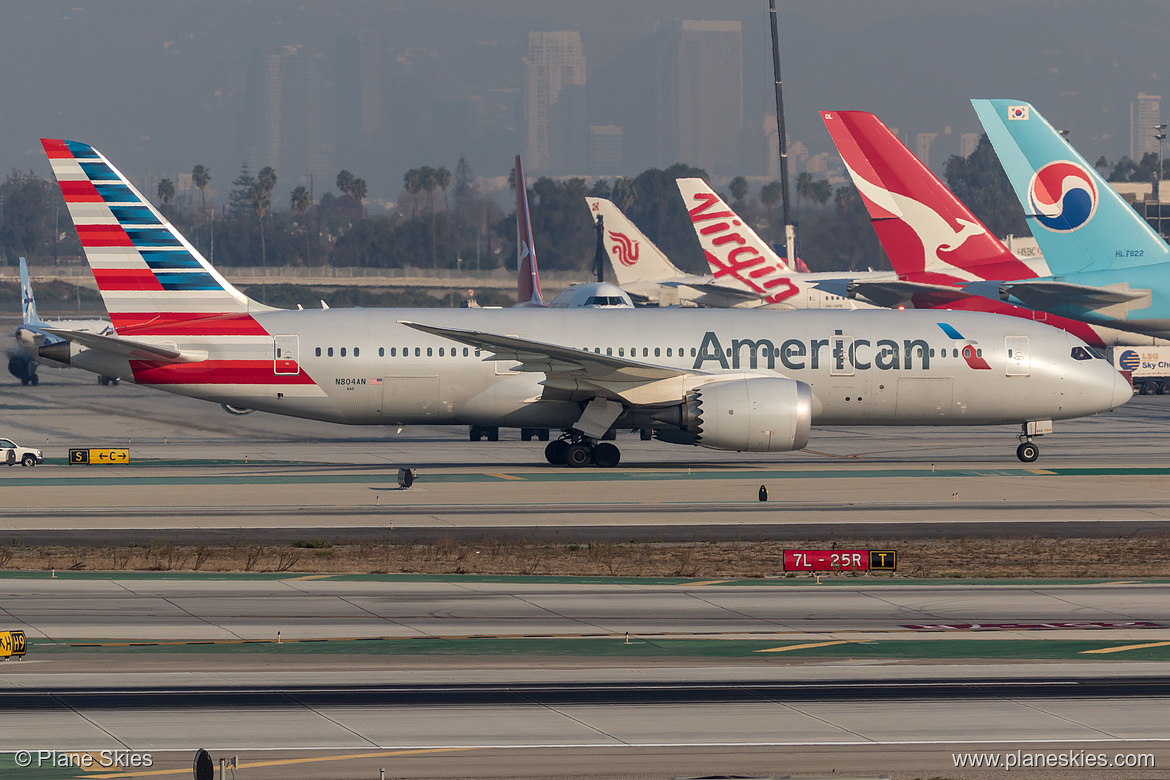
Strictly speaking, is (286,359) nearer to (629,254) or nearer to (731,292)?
(731,292)

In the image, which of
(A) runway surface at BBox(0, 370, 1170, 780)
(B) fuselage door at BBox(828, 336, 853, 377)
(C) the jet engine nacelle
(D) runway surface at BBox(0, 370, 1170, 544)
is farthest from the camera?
(B) fuselage door at BBox(828, 336, 853, 377)

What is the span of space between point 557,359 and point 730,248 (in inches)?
Answer: 1573

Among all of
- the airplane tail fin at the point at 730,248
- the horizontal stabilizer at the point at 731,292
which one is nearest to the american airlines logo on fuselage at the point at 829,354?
the airplane tail fin at the point at 730,248

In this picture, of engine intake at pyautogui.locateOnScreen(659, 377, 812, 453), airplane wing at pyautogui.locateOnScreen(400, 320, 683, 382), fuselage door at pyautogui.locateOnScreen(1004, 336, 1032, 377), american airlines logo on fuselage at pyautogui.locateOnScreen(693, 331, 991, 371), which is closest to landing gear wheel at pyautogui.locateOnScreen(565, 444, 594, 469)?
airplane wing at pyautogui.locateOnScreen(400, 320, 683, 382)

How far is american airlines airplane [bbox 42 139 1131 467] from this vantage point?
129 feet

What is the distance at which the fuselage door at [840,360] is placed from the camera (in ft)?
132

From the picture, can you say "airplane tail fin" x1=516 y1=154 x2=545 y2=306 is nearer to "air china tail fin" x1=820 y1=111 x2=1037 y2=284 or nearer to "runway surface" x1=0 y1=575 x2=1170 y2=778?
"air china tail fin" x1=820 y1=111 x2=1037 y2=284

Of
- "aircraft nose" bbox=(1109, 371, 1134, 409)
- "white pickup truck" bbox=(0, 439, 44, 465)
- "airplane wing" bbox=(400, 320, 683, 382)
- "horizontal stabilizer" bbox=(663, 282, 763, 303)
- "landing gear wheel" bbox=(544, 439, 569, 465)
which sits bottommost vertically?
"landing gear wheel" bbox=(544, 439, 569, 465)

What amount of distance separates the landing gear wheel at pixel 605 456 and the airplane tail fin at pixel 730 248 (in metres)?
37.6

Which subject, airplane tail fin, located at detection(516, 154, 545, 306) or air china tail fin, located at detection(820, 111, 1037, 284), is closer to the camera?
air china tail fin, located at detection(820, 111, 1037, 284)

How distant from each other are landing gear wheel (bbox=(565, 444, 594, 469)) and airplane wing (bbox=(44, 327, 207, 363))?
37.6 ft

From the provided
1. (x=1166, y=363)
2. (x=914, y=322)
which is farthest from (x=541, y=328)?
(x=1166, y=363)

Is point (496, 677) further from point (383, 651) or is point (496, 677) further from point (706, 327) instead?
point (706, 327)

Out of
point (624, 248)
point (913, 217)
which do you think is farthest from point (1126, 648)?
point (624, 248)
